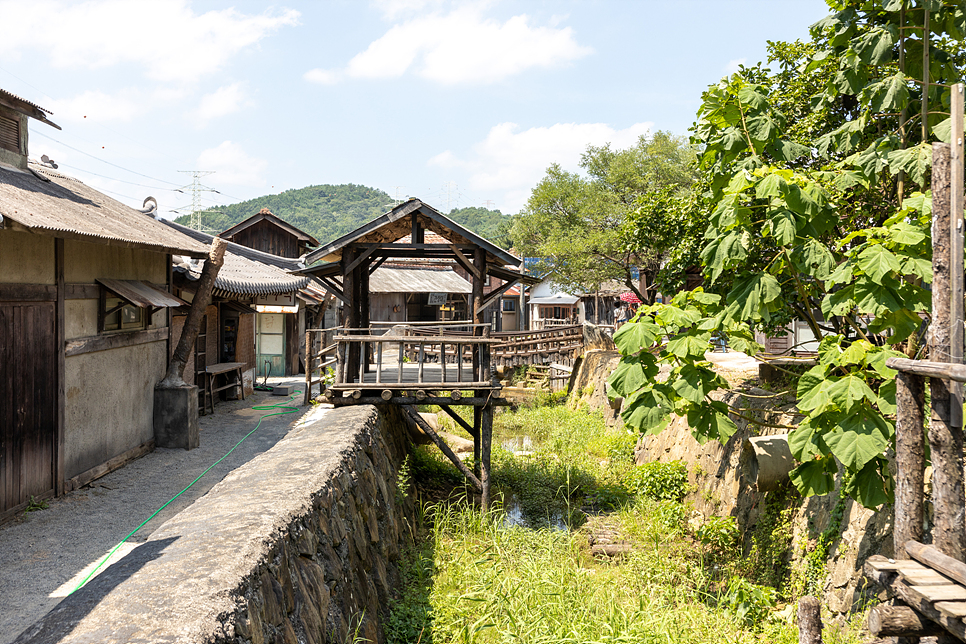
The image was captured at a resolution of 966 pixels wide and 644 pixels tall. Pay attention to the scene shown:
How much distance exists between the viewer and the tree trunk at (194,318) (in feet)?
37.5

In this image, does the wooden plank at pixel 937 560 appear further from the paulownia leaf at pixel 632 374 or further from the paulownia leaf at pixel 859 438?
the paulownia leaf at pixel 632 374

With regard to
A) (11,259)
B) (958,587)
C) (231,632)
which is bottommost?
(958,587)

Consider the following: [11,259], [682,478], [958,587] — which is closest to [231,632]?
[958,587]

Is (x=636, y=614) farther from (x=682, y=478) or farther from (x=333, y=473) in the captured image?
(x=682, y=478)

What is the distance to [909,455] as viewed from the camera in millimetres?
4684

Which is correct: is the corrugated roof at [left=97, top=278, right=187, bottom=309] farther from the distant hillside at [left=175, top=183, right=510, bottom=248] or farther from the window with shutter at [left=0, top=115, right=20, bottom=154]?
the distant hillside at [left=175, top=183, right=510, bottom=248]

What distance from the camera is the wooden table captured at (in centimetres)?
1428

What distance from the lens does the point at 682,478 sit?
10328 mm

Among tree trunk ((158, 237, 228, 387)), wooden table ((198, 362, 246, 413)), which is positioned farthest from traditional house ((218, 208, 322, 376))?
tree trunk ((158, 237, 228, 387))

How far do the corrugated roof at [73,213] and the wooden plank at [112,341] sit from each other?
1.53 metres

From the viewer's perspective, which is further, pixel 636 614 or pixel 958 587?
pixel 636 614

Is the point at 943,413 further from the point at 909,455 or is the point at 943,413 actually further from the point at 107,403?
the point at 107,403

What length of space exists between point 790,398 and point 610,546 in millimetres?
3299

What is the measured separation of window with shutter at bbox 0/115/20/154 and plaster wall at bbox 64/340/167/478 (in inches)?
138
